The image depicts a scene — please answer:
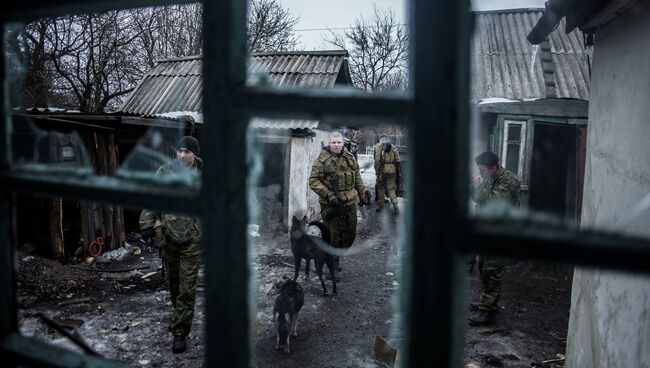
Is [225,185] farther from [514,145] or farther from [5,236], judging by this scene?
[514,145]

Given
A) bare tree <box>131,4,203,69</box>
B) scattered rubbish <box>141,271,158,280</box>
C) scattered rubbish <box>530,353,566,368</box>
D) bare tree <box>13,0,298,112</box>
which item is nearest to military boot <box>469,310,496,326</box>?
scattered rubbish <box>530,353,566,368</box>

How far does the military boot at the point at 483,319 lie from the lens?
475 centimetres

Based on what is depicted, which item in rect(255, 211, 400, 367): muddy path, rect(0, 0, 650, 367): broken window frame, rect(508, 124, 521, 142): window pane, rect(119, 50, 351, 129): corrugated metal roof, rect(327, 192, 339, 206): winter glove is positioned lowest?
rect(255, 211, 400, 367): muddy path

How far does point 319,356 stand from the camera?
4062mm

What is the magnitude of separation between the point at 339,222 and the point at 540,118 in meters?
4.59

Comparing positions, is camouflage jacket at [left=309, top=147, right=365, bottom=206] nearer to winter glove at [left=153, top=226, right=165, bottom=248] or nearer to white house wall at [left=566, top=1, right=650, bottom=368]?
winter glove at [left=153, top=226, right=165, bottom=248]

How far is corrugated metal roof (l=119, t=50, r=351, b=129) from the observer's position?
962 cm

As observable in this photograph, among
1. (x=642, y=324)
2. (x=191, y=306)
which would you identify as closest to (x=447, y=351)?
(x=642, y=324)

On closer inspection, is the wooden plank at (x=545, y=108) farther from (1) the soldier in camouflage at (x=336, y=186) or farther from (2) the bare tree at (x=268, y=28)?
(2) the bare tree at (x=268, y=28)

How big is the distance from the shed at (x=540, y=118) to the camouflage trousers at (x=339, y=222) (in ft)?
10.7

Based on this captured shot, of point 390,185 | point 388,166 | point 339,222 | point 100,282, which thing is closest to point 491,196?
point 339,222

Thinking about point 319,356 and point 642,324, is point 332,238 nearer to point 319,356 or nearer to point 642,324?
point 319,356

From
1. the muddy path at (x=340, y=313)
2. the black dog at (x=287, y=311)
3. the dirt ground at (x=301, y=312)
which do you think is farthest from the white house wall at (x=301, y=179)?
the black dog at (x=287, y=311)

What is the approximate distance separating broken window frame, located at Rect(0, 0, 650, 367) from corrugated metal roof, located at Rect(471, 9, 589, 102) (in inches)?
293
